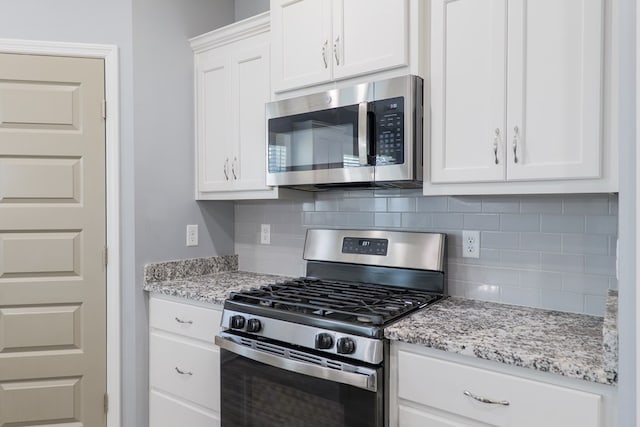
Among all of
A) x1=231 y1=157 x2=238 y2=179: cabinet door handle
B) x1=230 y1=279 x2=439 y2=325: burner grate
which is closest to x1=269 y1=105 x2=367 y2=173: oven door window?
x1=231 y1=157 x2=238 y2=179: cabinet door handle

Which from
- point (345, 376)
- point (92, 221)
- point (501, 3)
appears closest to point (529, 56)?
point (501, 3)

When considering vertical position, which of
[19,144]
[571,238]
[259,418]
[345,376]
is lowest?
[259,418]

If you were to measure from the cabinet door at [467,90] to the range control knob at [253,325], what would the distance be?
2.86ft

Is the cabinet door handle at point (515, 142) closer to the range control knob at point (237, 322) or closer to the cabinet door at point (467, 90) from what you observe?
the cabinet door at point (467, 90)

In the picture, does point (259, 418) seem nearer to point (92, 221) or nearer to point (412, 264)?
point (412, 264)

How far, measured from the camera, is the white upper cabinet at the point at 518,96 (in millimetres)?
1442

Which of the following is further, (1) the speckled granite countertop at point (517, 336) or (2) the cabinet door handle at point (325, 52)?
(2) the cabinet door handle at point (325, 52)

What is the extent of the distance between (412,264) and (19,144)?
1.96m

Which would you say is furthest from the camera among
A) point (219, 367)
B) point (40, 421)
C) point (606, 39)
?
point (40, 421)

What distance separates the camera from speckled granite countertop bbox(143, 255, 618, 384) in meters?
1.21

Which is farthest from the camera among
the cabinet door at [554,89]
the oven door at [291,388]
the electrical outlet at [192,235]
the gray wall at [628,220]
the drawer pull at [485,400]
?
the electrical outlet at [192,235]

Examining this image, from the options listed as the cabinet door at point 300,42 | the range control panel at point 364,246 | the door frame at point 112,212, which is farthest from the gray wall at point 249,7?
the range control panel at point 364,246

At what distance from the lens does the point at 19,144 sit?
2277mm

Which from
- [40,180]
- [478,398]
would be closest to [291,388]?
[478,398]
